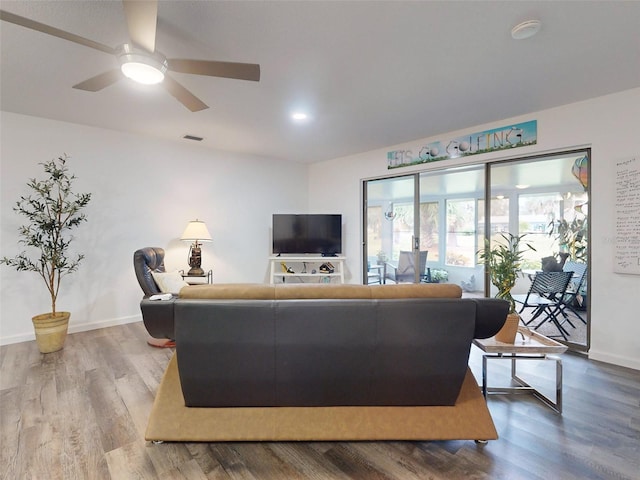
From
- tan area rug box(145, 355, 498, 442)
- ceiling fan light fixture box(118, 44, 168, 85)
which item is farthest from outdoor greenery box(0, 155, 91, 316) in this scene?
Result: tan area rug box(145, 355, 498, 442)

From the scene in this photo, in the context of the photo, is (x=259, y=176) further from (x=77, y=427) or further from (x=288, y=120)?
(x=77, y=427)

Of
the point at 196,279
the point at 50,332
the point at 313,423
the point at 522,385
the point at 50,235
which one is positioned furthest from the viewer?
the point at 196,279

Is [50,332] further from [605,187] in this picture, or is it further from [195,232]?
[605,187]

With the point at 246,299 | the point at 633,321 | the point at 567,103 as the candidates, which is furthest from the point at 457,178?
the point at 246,299

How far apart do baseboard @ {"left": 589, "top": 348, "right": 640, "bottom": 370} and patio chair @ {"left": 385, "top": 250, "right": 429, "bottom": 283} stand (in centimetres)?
211

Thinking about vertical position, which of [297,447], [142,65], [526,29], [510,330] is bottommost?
[297,447]

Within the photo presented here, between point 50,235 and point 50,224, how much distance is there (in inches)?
6.9

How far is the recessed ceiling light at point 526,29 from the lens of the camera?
6.06 feet

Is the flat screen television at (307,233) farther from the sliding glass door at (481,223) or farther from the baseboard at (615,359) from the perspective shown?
the baseboard at (615,359)

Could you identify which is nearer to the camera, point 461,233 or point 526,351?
point 526,351

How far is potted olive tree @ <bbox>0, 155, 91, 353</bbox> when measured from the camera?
314cm

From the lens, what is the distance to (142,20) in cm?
152

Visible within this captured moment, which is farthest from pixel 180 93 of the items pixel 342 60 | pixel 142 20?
pixel 342 60

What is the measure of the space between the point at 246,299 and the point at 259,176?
4.07 metres
